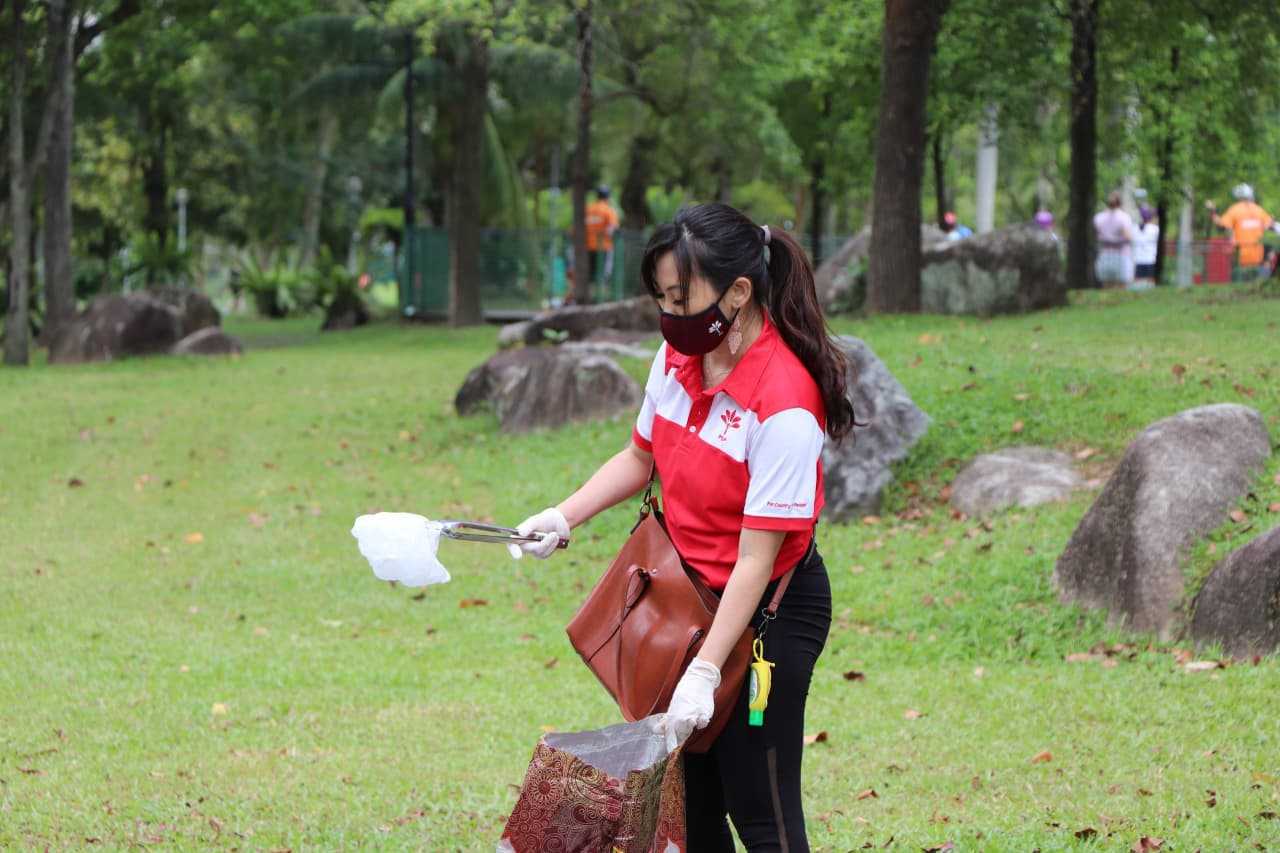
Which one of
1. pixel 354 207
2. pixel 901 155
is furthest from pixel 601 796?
pixel 354 207

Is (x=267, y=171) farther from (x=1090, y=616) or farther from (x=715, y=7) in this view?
(x=1090, y=616)

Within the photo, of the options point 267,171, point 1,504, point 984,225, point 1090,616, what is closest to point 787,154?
point 984,225

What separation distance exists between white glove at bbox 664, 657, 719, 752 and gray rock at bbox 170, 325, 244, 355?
2131 centimetres

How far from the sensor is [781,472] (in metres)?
3.06

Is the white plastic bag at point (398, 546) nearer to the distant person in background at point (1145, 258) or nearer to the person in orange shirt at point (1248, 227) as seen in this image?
the distant person in background at point (1145, 258)

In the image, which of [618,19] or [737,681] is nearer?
[737,681]

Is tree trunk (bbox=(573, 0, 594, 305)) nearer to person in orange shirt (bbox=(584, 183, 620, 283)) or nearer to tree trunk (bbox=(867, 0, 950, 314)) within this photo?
person in orange shirt (bbox=(584, 183, 620, 283))

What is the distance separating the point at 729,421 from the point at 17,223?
68.7 ft

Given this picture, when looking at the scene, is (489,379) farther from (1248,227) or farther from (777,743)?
(1248,227)

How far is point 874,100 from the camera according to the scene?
22.3m

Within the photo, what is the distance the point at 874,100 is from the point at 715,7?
4202 millimetres

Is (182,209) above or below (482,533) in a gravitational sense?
above

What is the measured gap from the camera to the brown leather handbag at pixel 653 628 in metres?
3.17

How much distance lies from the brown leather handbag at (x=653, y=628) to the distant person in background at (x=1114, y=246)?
23.7 metres
